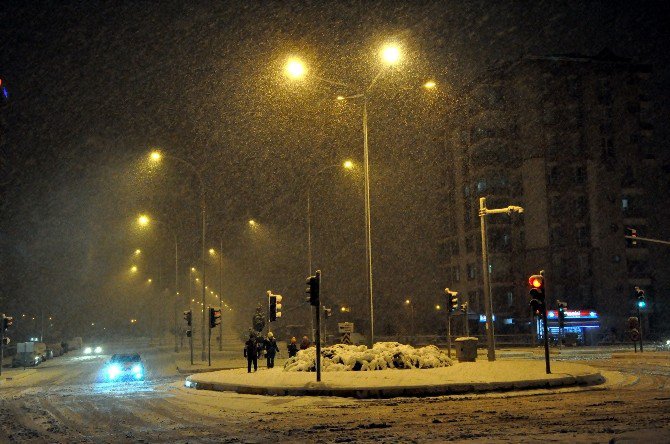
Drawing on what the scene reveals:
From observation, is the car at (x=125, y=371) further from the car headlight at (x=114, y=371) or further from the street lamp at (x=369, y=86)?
the street lamp at (x=369, y=86)

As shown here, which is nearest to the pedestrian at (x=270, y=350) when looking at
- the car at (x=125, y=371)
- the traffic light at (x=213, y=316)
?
the traffic light at (x=213, y=316)

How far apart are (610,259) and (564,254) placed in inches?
192

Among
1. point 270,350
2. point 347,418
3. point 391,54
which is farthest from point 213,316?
point 347,418

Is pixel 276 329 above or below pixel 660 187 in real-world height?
below

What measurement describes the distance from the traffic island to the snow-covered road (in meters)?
0.70

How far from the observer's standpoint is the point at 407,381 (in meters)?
17.1

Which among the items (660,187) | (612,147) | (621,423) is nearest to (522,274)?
(612,147)

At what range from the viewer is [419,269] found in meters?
89.5

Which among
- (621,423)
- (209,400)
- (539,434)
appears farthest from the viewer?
(209,400)

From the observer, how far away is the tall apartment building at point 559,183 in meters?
72.2

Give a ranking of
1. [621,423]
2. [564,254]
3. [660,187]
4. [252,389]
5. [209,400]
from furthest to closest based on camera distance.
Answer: [660,187], [564,254], [252,389], [209,400], [621,423]

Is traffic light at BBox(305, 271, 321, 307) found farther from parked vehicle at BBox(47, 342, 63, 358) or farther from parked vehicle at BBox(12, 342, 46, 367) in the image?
parked vehicle at BBox(47, 342, 63, 358)

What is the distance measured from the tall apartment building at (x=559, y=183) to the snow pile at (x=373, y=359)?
169ft

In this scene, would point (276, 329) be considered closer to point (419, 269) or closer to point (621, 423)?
point (419, 269)
